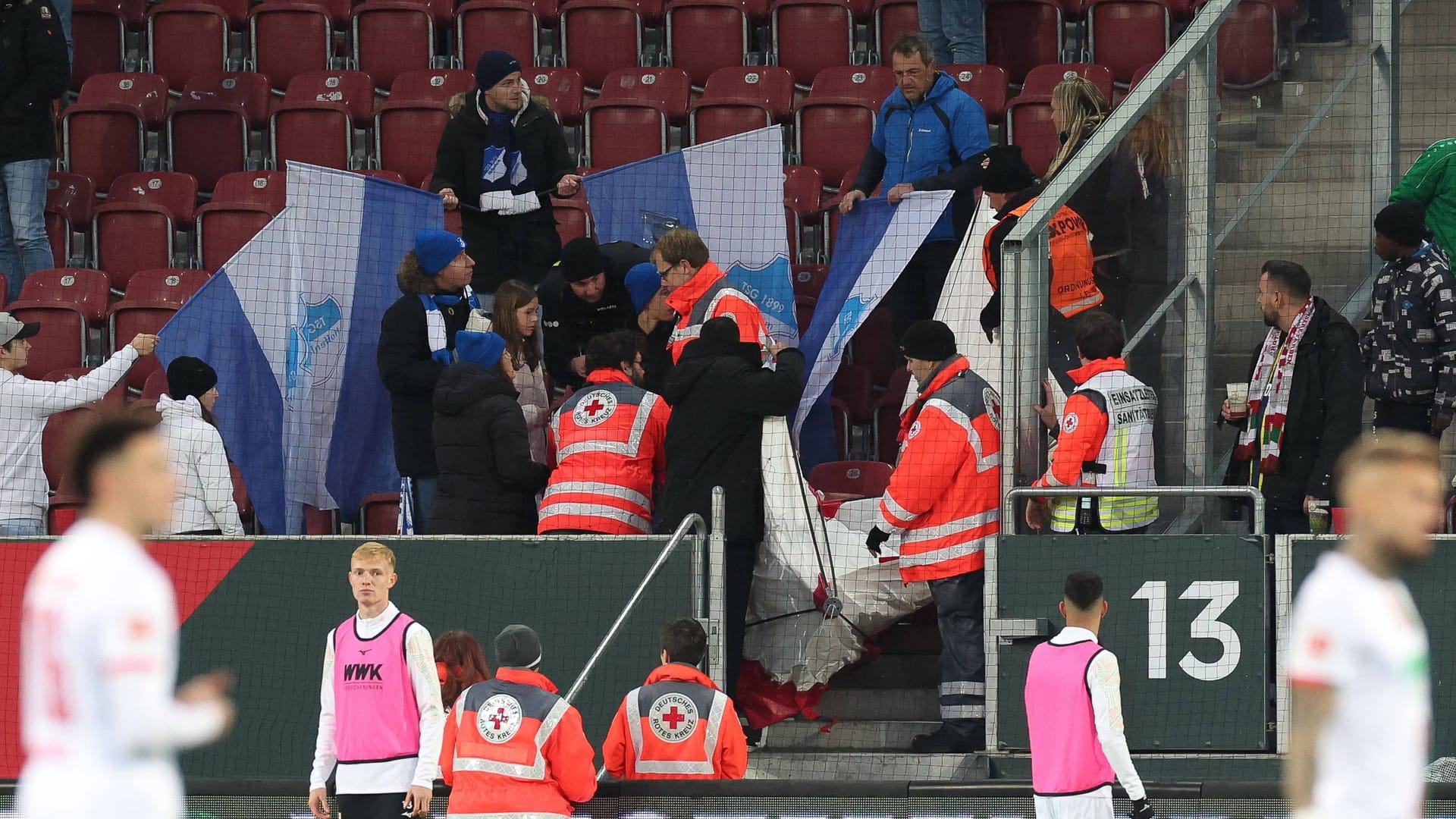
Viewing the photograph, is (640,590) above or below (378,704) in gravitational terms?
above

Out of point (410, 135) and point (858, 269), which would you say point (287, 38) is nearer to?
point (410, 135)

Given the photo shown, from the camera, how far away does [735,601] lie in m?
8.30

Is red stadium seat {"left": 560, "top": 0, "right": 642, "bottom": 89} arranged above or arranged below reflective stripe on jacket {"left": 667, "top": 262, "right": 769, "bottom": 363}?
above

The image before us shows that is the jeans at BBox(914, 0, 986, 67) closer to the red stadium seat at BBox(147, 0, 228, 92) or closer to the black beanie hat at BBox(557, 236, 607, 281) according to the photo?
the black beanie hat at BBox(557, 236, 607, 281)

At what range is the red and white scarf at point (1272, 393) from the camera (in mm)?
7973

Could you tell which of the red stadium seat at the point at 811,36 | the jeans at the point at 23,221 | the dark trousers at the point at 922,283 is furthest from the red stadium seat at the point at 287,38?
the dark trousers at the point at 922,283

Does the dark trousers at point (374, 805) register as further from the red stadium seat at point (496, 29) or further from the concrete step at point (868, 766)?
the red stadium seat at point (496, 29)

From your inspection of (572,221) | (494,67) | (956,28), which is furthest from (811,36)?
(494,67)

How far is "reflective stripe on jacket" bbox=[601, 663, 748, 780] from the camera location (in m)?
7.42

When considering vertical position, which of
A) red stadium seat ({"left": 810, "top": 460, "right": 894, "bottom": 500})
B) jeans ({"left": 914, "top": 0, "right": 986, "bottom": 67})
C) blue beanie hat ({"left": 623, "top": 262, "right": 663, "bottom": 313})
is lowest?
red stadium seat ({"left": 810, "top": 460, "right": 894, "bottom": 500})

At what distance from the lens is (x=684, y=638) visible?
744cm

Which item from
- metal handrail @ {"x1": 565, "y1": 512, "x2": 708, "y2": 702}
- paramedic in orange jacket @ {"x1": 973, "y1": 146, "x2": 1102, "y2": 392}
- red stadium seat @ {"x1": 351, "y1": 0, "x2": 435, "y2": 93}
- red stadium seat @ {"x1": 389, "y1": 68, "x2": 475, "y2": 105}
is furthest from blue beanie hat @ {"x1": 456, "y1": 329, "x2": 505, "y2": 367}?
red stadium seat @ {"x1": 351, "y1": 0, "x2": 435, "y2": 93}

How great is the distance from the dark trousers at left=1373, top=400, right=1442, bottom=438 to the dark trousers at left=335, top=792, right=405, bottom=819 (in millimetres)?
4245

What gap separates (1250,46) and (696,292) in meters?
2.55
